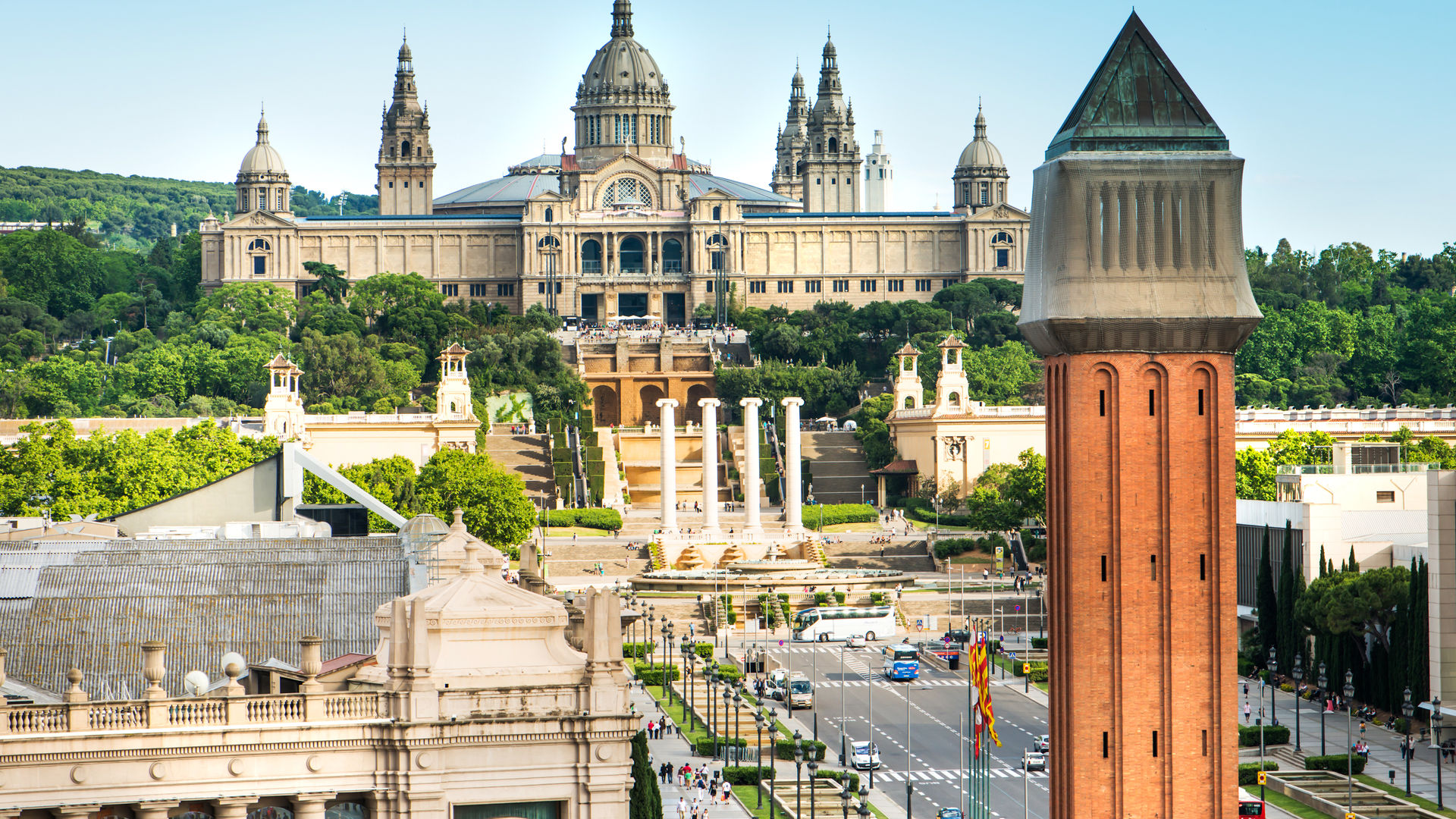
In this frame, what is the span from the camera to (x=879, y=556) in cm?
13575

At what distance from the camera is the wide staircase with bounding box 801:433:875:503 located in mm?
163000

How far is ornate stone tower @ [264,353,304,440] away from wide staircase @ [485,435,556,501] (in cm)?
1340

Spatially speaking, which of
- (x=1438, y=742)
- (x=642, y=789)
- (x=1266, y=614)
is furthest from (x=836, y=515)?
(x=642, y=789)

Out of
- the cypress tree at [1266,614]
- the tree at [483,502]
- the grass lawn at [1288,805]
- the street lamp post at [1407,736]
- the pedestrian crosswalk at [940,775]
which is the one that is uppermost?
the tree at [483,502]

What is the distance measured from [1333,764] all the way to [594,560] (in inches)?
2437

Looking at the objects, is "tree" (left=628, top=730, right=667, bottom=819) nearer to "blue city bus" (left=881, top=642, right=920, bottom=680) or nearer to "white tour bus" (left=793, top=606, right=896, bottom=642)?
"blue city bus" (left=881, top=642, right=920, bottom=680)

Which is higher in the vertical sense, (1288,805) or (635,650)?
(635,650)

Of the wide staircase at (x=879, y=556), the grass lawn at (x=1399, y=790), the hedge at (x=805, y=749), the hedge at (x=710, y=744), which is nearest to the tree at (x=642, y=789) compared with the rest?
the hedge at (x=805, y=749)

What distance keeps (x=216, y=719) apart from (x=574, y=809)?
6389 millimetres

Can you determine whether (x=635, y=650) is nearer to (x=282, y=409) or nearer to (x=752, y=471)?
(x=752, y=471)

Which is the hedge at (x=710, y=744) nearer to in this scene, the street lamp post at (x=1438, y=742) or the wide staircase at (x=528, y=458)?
the street lamp post at (x=1438, y=742)

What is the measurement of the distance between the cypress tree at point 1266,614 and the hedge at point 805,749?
26.8m

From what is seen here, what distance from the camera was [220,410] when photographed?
172 m

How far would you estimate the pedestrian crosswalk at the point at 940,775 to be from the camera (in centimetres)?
7681
